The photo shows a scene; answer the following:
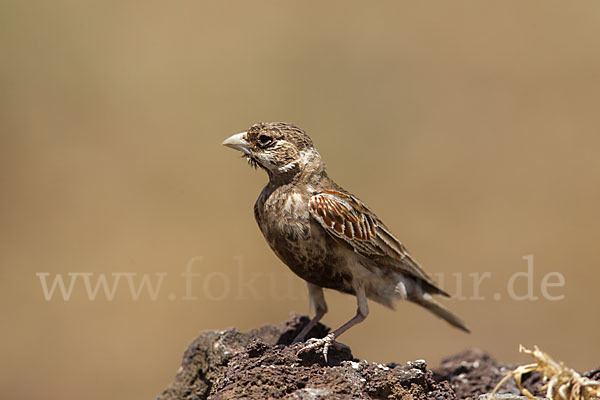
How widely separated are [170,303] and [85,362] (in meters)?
1.70

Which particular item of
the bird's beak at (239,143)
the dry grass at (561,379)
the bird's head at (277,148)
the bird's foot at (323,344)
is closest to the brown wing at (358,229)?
the bird's head at (277,148)

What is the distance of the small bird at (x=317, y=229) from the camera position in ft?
20.4

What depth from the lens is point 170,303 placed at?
43.8ft

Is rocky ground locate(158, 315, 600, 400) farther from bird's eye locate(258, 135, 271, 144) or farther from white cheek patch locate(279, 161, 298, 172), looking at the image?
bird's eye locate(258, 135, 271, 144)

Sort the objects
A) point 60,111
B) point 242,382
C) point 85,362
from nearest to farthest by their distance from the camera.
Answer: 1. point 242,382
2. point 85,362
3. point 60,111

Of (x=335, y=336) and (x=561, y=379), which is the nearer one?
(x=561, y=379)

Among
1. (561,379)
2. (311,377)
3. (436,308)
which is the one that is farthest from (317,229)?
(561,379)

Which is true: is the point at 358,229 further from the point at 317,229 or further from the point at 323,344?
the point at 323,344

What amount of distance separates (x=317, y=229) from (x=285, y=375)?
5.37 ft

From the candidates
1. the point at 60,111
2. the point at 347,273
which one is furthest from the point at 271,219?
the point at 60,111

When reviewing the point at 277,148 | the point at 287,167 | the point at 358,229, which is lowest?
the point at 358,229

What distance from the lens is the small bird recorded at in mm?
6227

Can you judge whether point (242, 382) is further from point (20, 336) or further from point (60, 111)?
point (60, 111)

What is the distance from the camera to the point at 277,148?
21.5 feet
